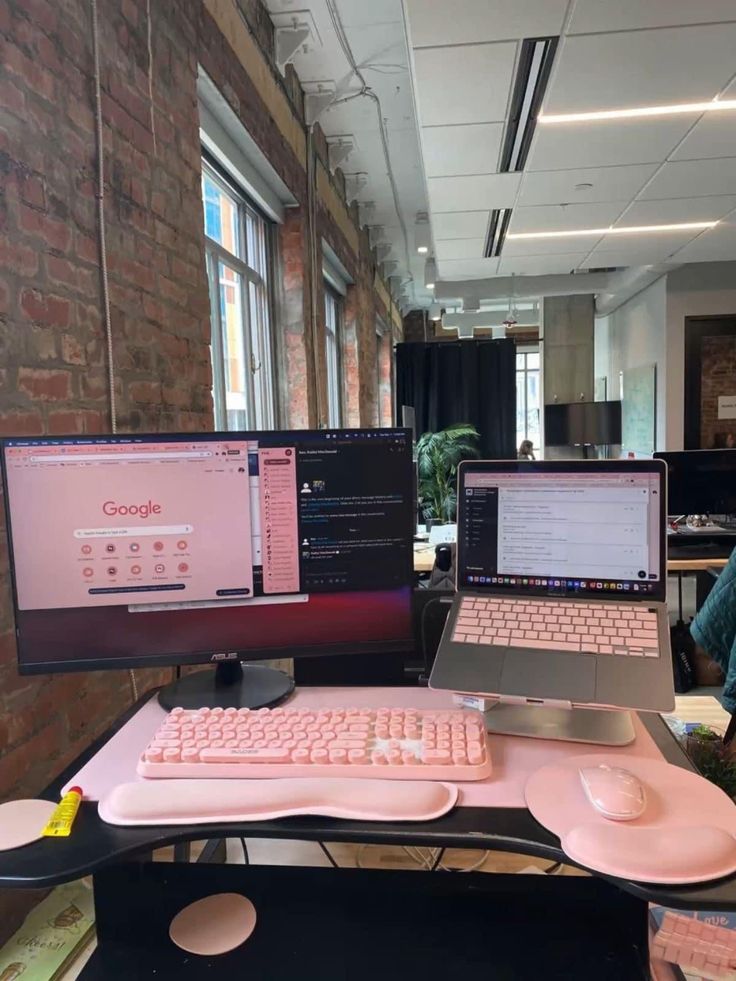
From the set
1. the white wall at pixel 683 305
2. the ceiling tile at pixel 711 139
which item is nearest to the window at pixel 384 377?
the white wall at pixel 683 305

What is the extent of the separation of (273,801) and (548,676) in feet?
1.40

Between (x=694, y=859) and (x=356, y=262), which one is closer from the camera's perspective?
(x=694, y=859)

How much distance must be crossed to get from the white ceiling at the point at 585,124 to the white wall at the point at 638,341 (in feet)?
4.67

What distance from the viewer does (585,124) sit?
316 cm

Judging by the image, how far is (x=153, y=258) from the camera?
6.07 feet

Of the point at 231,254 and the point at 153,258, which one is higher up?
the point at 231,254

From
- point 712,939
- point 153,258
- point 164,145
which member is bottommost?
point 712,939

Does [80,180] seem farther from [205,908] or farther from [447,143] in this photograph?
[447,143]

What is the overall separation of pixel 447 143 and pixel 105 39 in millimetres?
2199

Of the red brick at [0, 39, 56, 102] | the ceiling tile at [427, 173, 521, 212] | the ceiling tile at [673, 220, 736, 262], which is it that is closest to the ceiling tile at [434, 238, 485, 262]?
the ceiling tile at [427, 173, 521, 212]

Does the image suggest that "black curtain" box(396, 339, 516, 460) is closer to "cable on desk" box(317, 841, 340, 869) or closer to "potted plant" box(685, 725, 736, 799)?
"potted plant" box(685, 725, 736, 799)

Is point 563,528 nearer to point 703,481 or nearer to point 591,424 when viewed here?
point 703,481

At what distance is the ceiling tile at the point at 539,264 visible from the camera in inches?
231

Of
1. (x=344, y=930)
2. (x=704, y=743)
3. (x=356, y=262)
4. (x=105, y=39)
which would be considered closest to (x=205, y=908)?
(x=344, y=930)
